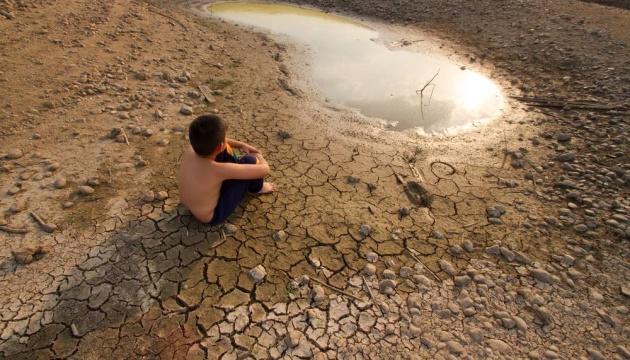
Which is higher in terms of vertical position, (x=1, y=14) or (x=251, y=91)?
(x=251, y=91)

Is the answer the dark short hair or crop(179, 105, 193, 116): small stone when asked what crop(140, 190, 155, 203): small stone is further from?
crop(179, 105, 193, 116): small stone

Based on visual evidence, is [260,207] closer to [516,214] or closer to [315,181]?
[315,181]

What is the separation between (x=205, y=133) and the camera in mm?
2658

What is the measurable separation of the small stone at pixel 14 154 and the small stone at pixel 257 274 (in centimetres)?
284

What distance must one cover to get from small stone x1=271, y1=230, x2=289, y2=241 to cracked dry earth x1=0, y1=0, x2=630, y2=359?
17 millimetres

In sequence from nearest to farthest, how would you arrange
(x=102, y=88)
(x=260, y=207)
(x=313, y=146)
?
(x=260, y=207), (x=313, y=146), (x=102, y=88)

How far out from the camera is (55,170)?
3.64 m

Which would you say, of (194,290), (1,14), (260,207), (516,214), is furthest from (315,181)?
(1,14)

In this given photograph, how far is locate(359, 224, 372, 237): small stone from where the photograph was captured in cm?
327

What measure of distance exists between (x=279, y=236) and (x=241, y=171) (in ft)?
2.15

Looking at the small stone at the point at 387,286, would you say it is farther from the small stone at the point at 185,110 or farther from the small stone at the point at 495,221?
the small stone at the point at 185,110

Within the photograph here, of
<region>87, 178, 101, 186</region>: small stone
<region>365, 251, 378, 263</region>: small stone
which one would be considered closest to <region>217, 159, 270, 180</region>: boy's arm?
<region>365, 251, 378, 263</region>: small stone

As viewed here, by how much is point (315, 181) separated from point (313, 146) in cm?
72

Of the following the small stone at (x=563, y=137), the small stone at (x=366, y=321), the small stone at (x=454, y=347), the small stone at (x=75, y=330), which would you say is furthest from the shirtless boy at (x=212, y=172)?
the small stone at (x=563, y=137)
